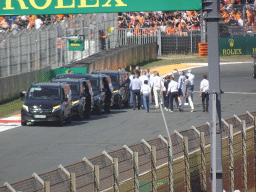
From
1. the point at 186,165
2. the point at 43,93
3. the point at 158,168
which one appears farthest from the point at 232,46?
the point at 158,168

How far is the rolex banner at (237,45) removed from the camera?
4997 centimetres

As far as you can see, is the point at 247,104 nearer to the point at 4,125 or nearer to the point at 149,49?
the point at 4,125

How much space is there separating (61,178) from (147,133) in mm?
12051

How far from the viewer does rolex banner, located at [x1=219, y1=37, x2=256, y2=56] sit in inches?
1967

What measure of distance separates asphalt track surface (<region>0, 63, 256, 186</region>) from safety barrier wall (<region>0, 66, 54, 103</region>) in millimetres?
5569

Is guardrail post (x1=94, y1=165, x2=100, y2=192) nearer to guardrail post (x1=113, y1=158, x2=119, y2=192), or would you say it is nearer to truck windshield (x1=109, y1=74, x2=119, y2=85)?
guardrail post (x1=113, y1=158, x2=119, y2=192)

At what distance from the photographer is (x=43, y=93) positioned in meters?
21.7

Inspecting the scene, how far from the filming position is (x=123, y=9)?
28.8 feet

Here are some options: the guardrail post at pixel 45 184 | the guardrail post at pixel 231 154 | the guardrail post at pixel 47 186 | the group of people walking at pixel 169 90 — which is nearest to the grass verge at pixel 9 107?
the group of people walking at pixel 169 90

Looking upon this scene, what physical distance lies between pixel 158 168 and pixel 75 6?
8.93 ft

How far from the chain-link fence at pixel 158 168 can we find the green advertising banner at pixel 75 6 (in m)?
2.00

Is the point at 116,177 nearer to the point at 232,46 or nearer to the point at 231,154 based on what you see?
the point at 231,154

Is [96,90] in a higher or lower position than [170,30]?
lower

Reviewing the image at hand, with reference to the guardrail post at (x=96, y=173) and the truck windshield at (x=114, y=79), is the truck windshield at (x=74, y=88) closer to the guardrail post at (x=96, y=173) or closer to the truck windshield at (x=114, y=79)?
the truck windshield at (x=114, y=79)
